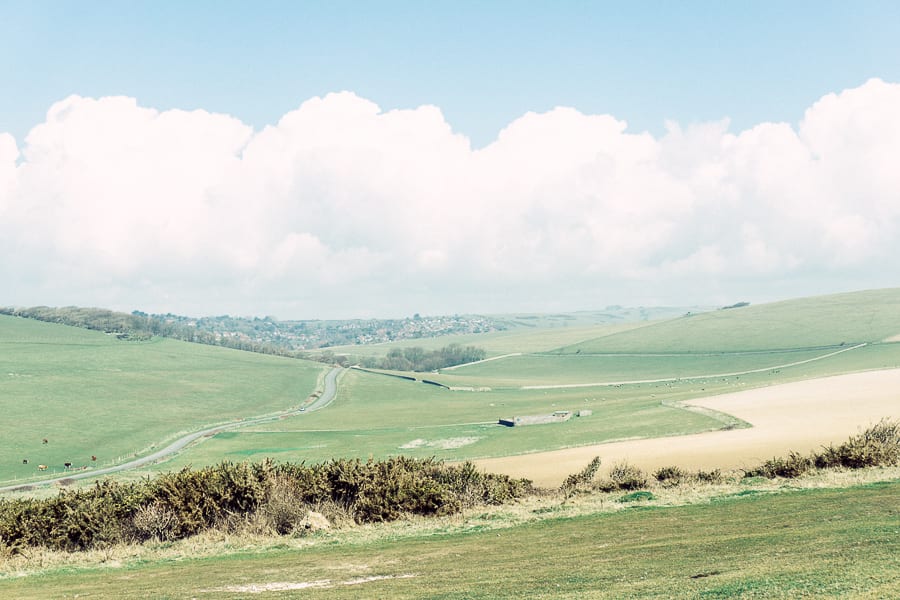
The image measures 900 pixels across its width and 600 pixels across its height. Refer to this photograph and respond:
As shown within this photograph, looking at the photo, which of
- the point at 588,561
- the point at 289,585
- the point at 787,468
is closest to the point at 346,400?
the point at 787,468

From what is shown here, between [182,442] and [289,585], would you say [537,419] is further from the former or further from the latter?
[289,585]

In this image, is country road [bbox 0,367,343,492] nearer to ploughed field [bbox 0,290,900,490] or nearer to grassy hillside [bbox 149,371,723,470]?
ploughed field [bbox 0,290,900,490]

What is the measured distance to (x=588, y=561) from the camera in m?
16.5

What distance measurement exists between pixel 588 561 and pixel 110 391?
12489cm

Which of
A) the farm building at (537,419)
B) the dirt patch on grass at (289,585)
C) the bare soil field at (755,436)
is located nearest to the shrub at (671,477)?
the bare soil field at (755,436)

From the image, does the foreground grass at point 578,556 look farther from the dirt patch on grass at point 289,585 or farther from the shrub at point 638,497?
the shrub at point 638,497

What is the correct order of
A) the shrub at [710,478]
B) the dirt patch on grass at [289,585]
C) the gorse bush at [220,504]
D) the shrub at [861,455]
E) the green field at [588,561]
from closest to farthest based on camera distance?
1. the green field at [588,561]
2. the dirt patch on grass at [289,585]
3. the gorse bush at [220,504]
4. the shrub at [861,455]
5. the shrub at [710,478]

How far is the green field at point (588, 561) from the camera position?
12.7 m

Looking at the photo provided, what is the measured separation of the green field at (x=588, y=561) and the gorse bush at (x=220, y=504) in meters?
3.22

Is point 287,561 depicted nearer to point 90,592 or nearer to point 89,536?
point 90,592

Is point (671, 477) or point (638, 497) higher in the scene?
point (638, 497)

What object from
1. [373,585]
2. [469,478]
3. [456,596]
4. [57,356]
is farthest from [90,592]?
[57,356]

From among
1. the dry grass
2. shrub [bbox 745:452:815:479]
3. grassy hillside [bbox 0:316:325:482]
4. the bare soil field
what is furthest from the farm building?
the dry grass

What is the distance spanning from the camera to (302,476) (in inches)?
1201
